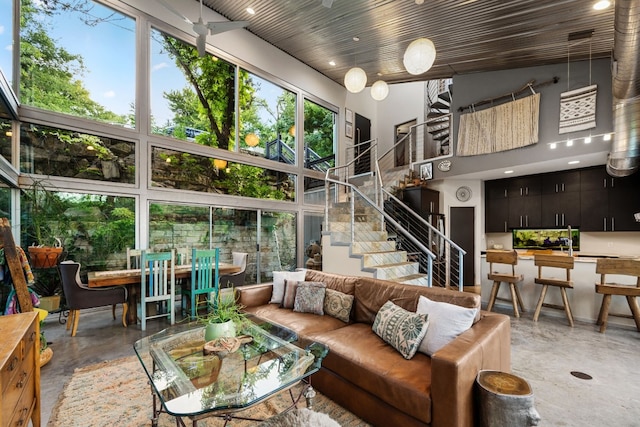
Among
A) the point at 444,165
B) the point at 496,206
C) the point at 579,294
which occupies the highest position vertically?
the point at 444,165

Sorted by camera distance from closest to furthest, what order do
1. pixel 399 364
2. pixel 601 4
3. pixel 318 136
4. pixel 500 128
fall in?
1. pixel 399 364
2. pixel 601 4
3. pixel 500 128
4. pixel 318 136

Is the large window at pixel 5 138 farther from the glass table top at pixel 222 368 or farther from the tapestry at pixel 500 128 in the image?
the tapestry at pixel 500 128

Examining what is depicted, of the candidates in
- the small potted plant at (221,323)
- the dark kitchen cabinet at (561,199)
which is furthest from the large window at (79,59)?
the dark kitchen cabinet at (561,199)

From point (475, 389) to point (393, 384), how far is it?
0.46 metres

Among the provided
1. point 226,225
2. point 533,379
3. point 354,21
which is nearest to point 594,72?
point 354,21

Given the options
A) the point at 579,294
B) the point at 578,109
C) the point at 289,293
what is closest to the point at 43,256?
the point at 289,293

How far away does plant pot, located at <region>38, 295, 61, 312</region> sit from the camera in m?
3.72

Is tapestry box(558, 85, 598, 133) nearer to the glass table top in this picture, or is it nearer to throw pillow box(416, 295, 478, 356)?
throw pillow box(416, 295, 478, 356)

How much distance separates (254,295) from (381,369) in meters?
1.96

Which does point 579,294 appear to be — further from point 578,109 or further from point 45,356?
point 45,356

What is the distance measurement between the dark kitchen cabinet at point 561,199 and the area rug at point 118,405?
608cm

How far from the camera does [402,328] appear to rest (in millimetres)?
2070

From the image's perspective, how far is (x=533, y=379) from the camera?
249 centimetres

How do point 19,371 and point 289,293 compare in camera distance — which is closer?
point 19,371
